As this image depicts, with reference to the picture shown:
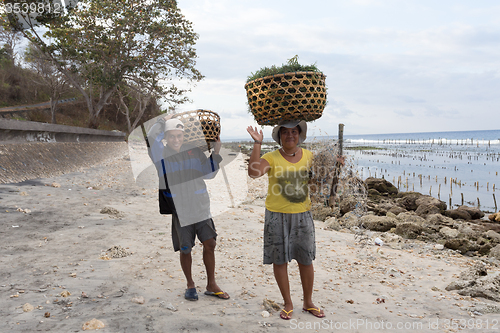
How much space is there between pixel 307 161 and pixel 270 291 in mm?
1762

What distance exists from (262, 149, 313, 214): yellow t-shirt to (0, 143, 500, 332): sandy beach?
3.64ft

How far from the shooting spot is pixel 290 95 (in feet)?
9.70

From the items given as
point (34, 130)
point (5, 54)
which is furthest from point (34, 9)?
point (5, 54)

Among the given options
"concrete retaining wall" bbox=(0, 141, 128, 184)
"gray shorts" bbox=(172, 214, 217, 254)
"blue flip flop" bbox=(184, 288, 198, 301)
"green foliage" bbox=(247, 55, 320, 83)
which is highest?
"green foliage" bbox=(247, 55, 320, 83)

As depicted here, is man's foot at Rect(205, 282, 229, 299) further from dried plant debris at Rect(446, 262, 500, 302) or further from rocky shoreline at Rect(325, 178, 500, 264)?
rocky shoreline at Rect(325, 178, 500, 264)

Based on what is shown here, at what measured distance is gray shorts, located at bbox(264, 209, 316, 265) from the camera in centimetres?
312

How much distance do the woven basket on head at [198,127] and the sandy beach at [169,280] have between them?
1.70m

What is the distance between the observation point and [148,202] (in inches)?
322

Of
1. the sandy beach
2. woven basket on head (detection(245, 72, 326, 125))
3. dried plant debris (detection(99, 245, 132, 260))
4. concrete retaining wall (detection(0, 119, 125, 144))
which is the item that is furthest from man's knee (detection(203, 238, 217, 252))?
concrete retaining wall (detection(0, 119, 125, 144))

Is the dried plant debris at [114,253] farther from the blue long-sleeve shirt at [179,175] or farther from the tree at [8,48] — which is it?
the tree at [8,48]

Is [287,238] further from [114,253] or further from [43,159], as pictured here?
[43,159]

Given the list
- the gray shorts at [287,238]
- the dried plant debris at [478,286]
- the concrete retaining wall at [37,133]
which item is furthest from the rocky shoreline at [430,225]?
the concrete retaining wall at [37,133]

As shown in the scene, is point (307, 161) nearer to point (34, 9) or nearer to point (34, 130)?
point (34, 130)

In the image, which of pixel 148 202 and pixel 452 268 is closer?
pixel 452 268
